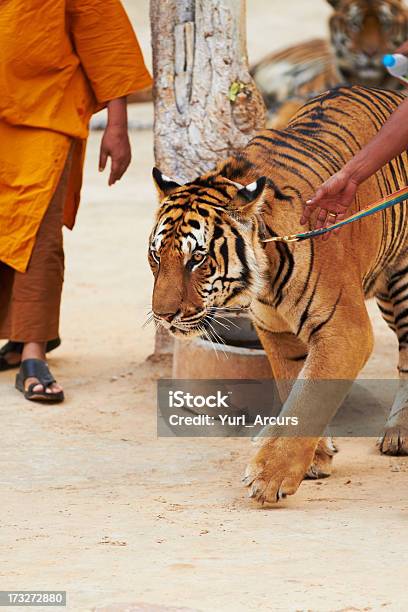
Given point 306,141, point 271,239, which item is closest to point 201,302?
point 271,239

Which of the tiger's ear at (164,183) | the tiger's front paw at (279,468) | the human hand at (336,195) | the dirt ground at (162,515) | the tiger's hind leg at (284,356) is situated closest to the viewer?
the dirt ground at (162,515)

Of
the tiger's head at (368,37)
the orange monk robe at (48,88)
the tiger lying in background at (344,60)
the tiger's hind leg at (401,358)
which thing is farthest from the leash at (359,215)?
the tiger's head at (368,37)

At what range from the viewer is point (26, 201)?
518cm

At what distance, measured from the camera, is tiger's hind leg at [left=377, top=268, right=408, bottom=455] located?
4480 mm

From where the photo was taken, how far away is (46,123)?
16.8ft

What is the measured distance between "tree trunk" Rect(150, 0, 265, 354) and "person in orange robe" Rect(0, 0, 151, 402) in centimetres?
17

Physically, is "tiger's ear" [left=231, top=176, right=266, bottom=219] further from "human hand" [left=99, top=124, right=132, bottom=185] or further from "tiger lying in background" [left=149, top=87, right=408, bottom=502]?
"human hand" [left=99, top=124, right=132, bottom=185]

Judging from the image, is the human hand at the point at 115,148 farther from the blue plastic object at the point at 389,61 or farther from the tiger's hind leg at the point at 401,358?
the blue plastic object at the point at 389,61

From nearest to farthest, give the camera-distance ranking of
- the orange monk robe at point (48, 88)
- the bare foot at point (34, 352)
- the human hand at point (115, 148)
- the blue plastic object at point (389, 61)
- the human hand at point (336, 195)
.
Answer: the blue plastic object at point (389, 61)
the human hand at point (336, 195)
the orange monk robe at point (48, 88)
the bare foot at point (34, 352)
the human hand at point (115, 148)

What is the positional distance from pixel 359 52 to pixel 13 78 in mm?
5409

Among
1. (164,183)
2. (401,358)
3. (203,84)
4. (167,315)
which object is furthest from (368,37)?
(167,315)

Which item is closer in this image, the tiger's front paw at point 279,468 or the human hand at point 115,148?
the tiger's front paw at point 279,468

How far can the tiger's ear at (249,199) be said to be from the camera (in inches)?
149

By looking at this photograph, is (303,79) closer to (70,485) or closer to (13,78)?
(13,78)
